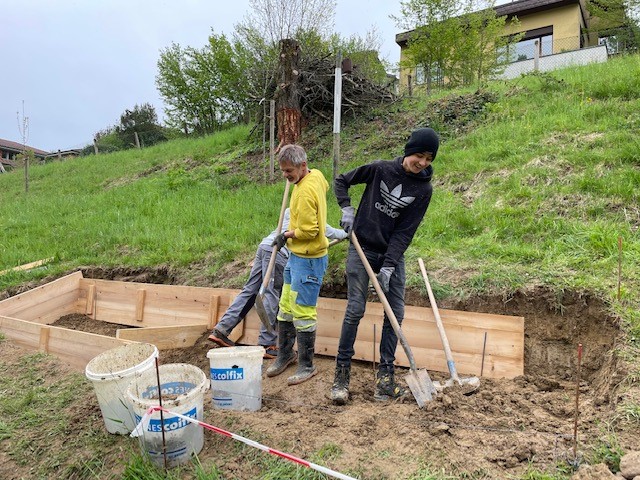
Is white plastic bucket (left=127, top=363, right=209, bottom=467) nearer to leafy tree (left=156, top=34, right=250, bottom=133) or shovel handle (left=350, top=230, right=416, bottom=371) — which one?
shovel handle (left=350, top=230, right=416, bottom=371)

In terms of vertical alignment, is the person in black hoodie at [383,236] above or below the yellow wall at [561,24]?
below

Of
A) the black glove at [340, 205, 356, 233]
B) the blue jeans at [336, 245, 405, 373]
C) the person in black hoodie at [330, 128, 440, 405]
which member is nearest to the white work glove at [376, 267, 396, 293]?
the person in black hoodie at [330, 128, 440, 405]

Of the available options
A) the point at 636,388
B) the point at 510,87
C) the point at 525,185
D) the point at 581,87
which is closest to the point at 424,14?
the point at 510,87

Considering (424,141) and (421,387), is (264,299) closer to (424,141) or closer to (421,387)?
(421,387)

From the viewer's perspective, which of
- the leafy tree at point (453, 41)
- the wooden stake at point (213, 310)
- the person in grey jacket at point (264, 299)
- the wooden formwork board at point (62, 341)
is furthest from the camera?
the leafy tree at point (453, 41)

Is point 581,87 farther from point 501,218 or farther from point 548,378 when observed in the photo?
point 548,378

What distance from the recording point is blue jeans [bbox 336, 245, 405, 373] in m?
3.24

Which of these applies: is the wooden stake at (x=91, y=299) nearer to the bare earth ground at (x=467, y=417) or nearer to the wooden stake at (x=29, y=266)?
the wooden stake at (x=29, y=266)

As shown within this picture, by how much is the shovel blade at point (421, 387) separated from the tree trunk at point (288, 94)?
6552mm

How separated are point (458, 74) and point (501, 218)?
1130cm

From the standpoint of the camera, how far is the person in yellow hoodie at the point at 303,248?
10.6 feet

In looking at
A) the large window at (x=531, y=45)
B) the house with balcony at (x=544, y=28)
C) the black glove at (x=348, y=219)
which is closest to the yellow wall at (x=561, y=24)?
the house with balcony at (x=544, y=28)

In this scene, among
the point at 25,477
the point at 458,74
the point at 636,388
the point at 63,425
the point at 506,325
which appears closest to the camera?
the point at 25,477

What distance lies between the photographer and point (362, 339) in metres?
4.00
